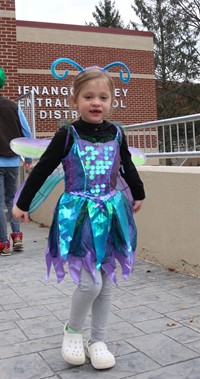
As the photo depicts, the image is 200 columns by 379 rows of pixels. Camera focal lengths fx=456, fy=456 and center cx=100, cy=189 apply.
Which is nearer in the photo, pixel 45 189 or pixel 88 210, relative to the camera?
pixel 88 210

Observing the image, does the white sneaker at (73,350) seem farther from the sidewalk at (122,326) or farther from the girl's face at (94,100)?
the girl's face at (94,100)

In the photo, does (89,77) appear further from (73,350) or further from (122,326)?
(122,326)

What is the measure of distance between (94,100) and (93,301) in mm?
1098

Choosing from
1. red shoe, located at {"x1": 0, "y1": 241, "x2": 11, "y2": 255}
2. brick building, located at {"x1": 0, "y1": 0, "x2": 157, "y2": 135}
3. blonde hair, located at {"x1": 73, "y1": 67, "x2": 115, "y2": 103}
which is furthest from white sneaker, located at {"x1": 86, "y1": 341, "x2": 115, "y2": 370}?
brick building, located at {"x1": 0, "y1": 0, "x2": 157, "y2": 135}

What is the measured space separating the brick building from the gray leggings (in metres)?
13.8

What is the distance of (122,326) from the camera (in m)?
3.05

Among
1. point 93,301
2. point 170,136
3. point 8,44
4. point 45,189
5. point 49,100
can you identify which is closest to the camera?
point 93,301

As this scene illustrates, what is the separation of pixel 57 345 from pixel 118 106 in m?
15.6

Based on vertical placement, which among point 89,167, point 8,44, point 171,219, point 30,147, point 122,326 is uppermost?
point 8,44

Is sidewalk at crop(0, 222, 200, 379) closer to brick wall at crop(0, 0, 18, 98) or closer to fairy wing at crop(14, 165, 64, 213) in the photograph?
fairy wing at crop(14, 165, 64, 213)

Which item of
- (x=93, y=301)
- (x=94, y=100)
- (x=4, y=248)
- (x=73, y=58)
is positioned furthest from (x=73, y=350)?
(x=73, y=58)

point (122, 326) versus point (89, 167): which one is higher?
point (89, 167)

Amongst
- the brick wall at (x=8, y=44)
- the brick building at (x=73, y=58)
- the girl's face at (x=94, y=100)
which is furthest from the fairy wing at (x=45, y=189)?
the brick building at (x=73, y=58)

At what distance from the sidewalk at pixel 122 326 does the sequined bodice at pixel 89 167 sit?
0.96m
